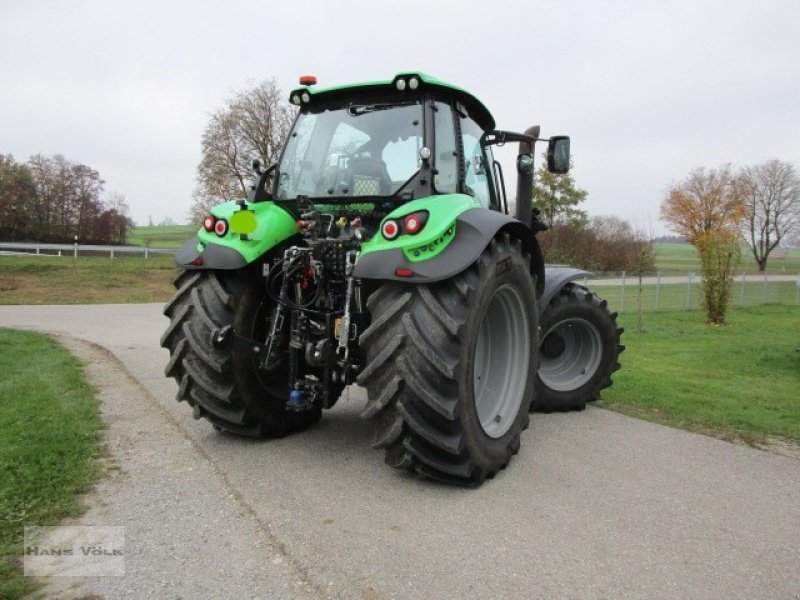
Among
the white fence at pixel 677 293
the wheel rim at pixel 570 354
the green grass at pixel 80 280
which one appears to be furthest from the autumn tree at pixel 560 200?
the wheel rim at pixel 570 354

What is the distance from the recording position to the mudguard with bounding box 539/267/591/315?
5238 mm

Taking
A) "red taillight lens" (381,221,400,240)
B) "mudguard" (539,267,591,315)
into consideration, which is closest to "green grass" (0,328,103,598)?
"red taillight lens" (381,221,400,240)

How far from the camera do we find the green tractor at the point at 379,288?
3.33m

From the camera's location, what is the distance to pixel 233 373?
4.02 metres

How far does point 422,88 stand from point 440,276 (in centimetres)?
150

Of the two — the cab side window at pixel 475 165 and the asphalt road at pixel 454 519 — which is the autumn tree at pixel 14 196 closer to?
the asphalt road at pixel 454 519

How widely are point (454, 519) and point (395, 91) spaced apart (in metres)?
2.81

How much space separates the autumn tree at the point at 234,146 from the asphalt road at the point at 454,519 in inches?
1121

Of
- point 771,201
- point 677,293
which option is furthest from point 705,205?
point 677,293

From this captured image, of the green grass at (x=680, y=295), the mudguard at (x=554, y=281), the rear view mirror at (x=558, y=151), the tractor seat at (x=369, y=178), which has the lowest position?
the green grass at (x=680, y=295)

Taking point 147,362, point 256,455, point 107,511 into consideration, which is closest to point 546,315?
point 256,455

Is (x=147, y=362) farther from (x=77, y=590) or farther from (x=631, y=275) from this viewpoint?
(x=631, y=275)

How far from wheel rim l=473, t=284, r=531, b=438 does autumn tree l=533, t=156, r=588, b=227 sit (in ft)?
113

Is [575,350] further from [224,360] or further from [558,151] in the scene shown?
[224,360]
